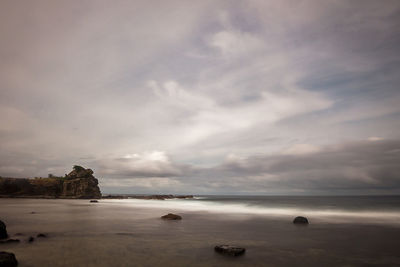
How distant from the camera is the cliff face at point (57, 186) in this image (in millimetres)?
94812

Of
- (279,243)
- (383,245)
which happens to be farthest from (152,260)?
(383,245)

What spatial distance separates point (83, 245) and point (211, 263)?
9241 mm

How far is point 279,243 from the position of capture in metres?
18.6

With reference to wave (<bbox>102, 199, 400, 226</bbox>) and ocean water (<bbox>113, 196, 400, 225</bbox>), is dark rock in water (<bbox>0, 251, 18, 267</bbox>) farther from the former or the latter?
ocean water (<bbox>113, 196, 400, 225</bbox>)

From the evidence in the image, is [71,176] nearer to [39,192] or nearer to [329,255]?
[39,192]

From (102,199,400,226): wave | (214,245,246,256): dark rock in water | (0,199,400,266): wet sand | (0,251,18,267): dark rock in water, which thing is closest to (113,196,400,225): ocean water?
(102,199,400,226): wave

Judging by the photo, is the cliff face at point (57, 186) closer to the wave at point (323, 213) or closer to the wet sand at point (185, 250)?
the wave at point (323, 213)

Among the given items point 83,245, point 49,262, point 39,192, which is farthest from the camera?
point 39,192

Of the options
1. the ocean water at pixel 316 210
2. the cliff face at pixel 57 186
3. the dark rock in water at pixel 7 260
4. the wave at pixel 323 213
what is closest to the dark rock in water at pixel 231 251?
the dark rock in water at pixel 7 260

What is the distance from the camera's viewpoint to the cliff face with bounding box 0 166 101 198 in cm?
9481

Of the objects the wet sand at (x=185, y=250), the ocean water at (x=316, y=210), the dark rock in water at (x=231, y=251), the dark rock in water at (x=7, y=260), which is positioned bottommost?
the ocean water at (x=316, y=210)

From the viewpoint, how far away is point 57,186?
106000mm

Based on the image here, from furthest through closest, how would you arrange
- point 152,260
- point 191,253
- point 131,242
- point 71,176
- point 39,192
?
point 71,176, point 39,192, point 131,242, point 191,253, point 152,260

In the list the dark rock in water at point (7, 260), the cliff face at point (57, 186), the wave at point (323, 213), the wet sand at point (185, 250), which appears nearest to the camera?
the dark rock in water at point (7, 260)
